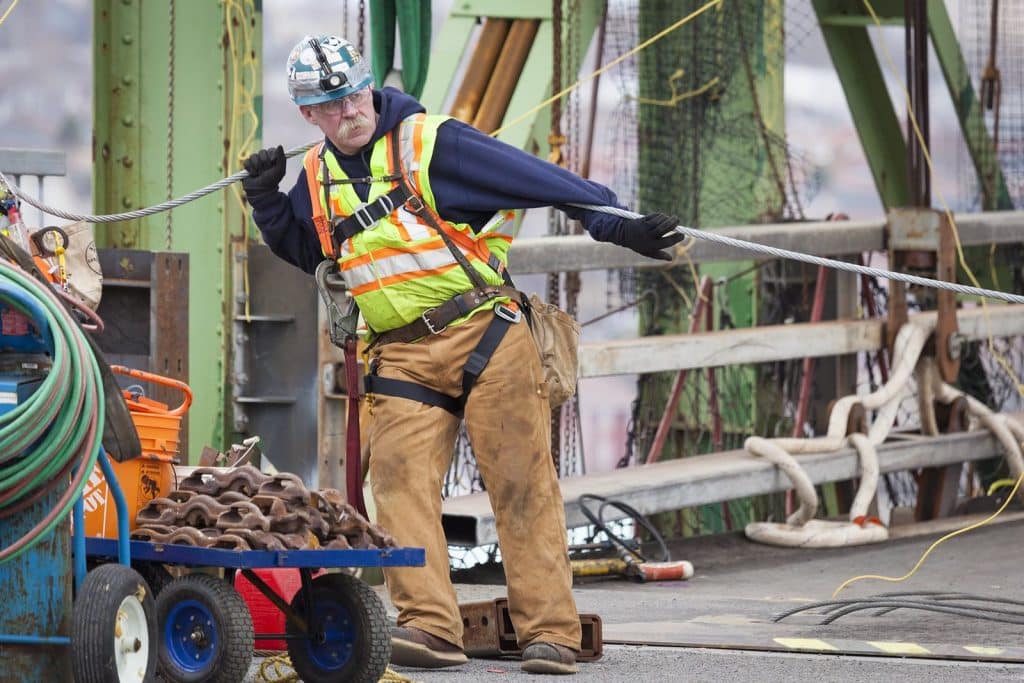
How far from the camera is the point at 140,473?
5.65 m

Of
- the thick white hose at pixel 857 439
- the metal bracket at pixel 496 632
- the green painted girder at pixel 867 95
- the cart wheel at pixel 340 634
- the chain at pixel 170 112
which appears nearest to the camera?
the cart wheel at pixel 340 634

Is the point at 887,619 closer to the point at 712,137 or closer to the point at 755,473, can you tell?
the point at 755,473

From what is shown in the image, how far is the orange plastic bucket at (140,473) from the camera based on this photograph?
5.57 meters

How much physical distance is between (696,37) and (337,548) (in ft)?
31.3

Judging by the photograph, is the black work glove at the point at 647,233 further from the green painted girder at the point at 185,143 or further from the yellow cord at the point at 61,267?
the green painted girder at the point at 185,143

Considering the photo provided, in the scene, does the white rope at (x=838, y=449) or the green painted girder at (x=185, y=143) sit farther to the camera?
the white rope at (x=838, y=449)

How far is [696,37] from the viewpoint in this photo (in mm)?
14250

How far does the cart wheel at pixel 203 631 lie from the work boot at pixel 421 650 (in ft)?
2.46

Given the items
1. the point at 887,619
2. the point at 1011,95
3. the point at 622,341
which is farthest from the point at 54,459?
the point at 1011,95

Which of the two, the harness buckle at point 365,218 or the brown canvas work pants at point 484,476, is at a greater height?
the harness buckle at point 365,218

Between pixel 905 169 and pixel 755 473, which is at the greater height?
pixel 905 169

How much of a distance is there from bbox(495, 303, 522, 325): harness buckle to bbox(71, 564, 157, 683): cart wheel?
5.10ft

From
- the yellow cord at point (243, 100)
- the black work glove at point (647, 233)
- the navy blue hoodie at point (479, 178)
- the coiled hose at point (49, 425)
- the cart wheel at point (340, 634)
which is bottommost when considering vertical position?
the cart wheel at point (340, 634)

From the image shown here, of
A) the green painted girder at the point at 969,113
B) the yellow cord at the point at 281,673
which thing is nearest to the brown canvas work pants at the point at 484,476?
the yellow cord at the point at 281,673
